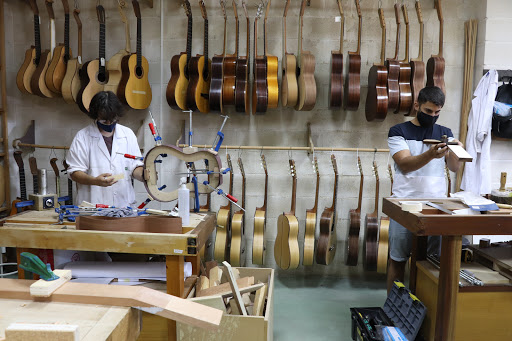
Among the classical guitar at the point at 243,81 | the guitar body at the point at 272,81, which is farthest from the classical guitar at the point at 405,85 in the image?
the classical guitar at the point at 243,81

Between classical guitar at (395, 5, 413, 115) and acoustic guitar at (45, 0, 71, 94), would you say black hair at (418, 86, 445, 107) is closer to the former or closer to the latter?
classical guitar at (395, 5, 413, 115)

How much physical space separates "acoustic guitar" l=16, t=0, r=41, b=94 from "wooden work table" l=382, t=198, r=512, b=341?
10.9 feet

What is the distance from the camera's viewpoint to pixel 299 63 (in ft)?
11.0

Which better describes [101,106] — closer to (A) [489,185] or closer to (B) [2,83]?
(B) [2,83]

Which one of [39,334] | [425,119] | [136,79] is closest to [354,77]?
[425,119]

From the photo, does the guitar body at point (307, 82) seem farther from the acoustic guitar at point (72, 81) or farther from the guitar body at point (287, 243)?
the acoustic guitar at point (72, 81)

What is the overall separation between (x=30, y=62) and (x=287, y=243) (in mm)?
2813

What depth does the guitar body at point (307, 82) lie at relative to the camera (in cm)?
327

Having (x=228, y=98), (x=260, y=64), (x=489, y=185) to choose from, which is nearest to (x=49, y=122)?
(x=228, y=98)

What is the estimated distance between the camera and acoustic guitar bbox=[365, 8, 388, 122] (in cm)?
323

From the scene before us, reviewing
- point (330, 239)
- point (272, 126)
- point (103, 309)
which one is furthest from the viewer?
point (272, 126)

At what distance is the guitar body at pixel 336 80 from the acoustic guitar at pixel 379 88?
265 millimetres

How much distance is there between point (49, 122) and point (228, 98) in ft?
6.10

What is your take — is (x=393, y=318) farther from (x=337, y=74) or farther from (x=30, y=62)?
(x=30, y=62)
